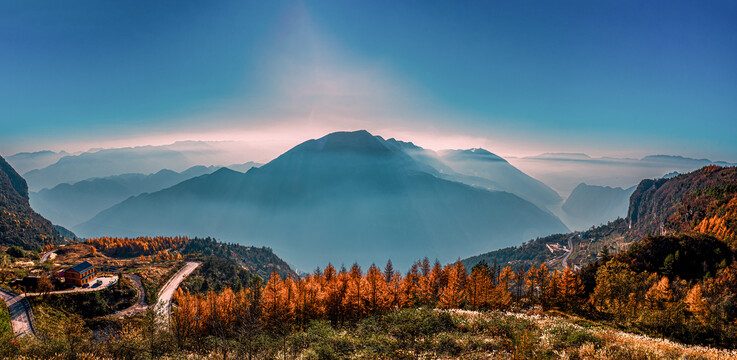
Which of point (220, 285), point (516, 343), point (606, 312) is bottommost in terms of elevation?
point (220, 285)

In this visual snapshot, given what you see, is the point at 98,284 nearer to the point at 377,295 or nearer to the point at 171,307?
the point at 171,307

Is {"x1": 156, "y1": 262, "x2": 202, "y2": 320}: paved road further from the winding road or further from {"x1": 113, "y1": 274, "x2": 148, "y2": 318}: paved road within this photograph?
{"x1": 113, "y1": 274, "x2": 148, "y2": 318}: paved road

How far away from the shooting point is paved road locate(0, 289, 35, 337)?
62.3m

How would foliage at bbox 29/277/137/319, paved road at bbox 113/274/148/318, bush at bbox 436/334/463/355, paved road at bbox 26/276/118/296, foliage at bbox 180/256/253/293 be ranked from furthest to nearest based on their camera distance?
1. foliage at bbox 180/256/253/293
2. paved road at bbox 113/274/148/318
3. paved road at bbox 26/276/118/296
4. foliage at bbox 29/277/137/319
5. bush at bbox 436/334/463/355

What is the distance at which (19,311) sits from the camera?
6869 centimetres

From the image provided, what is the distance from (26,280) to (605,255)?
518ft

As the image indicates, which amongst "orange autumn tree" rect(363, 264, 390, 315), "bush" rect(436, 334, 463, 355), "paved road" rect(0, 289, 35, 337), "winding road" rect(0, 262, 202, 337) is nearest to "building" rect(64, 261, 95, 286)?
"winding road" rect(0, 262, 202, 337)

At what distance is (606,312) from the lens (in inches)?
2381

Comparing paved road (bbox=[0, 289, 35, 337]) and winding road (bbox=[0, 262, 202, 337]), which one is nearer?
winding road (bbox=[0, 262, 202, 337])

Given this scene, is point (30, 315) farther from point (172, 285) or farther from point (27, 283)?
point (172, 285)

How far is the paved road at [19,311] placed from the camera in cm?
6233

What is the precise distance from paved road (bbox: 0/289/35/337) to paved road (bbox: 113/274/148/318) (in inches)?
640

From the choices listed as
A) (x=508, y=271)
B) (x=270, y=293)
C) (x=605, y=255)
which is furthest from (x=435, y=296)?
(x=605, y=255)

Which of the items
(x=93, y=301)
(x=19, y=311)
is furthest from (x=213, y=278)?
(x=19, y=311)
